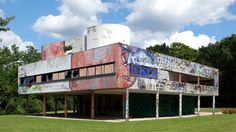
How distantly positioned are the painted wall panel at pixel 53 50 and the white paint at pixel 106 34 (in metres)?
6.05

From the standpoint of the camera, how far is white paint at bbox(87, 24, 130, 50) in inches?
1662

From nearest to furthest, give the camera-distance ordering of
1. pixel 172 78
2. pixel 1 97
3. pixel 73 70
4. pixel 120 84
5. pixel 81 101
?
pixel 120 84
pixel 73 70
pixel 172 78
pixel 81 101
pixel 1 97

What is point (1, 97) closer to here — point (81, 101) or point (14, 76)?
point (14, 76)

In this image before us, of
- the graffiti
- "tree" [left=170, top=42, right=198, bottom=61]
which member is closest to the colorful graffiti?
the graffiti

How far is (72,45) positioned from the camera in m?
46.6

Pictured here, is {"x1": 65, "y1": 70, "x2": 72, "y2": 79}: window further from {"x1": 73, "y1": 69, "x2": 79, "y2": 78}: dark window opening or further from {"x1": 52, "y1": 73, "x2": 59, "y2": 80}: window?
{"x1": 52, "y1": 73, "x2": 59, "y2": 80}: window

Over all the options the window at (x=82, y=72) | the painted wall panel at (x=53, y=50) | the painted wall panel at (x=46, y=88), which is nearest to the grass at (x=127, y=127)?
the window at (x=82, y=72)

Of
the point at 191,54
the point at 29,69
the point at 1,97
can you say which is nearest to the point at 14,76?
the point at 1,97

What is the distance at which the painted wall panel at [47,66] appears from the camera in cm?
4293

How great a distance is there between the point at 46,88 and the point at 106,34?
33.5 feet

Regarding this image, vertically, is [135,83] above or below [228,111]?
above

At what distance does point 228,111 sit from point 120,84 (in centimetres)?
2202

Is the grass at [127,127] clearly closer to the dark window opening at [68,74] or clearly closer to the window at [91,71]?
the window at [91,71]

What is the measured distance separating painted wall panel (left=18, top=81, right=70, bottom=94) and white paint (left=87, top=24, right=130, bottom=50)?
5.18m
